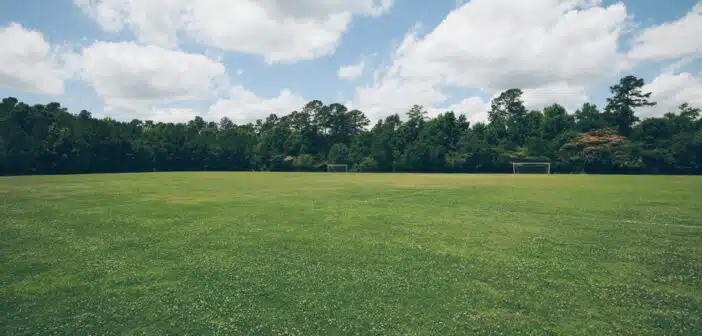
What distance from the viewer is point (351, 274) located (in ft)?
26.3

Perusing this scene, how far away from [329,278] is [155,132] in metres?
97.0

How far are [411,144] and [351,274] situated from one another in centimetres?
8380

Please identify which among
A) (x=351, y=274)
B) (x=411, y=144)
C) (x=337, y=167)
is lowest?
(x=351, y=274)

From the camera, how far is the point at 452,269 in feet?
27.4

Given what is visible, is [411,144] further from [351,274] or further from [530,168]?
[351,274]

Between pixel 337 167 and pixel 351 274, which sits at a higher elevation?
pixel 337 167

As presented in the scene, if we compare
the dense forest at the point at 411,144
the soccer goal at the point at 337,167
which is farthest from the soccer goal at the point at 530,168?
the soccer goal at the point at 337,167

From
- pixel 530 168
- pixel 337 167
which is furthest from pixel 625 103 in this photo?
pixel 337 167

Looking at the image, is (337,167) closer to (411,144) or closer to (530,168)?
(411,144)

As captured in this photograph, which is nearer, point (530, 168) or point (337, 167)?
point (530, 168)

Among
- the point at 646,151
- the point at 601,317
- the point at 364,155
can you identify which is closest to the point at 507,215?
the point at 601,317

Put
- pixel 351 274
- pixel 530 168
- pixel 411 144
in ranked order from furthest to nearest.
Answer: pixel 411 144
pixel 530 168
pixel 351 274

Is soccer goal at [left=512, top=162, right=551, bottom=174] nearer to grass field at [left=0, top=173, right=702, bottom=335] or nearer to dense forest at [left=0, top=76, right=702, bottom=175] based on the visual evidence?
dense forest at [left=0, top=76, right=702, bottom=175]

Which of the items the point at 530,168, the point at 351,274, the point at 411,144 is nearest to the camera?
the point at 351,274
